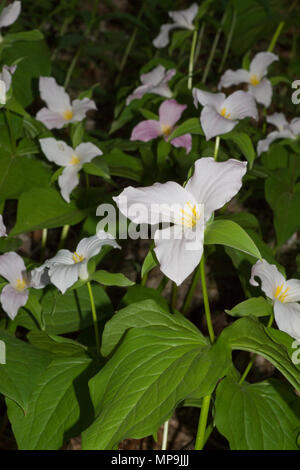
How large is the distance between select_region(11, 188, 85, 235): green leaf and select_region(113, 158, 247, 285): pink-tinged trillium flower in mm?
545

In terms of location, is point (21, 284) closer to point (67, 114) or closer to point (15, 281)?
point (15, 281)

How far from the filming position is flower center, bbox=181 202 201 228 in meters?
0.92

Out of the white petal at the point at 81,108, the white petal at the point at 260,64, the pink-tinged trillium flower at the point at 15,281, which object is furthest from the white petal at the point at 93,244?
the white petal at the point at 260,64

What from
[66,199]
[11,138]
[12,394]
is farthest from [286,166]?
[12,394]

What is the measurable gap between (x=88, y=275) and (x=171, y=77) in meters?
0.90

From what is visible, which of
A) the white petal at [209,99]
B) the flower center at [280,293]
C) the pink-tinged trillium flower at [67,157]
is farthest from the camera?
the pink-tinged trillium flower at [67,157]

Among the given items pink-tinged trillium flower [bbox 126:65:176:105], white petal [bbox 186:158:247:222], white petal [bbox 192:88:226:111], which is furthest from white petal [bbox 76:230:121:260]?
pink-tinged trillium flower [bbox 126:65:176:105]

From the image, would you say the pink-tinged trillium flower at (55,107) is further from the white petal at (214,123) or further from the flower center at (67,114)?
the white petal at (214,123)

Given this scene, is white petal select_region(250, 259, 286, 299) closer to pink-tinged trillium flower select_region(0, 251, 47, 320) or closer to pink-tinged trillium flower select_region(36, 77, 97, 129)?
pink-tinged trillium flower select_region(0, 251, 47, 320)

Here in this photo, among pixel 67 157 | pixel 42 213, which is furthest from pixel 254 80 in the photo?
pixel 42 213

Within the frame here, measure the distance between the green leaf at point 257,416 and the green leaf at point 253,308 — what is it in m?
0.15

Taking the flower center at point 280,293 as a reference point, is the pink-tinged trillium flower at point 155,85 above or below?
above

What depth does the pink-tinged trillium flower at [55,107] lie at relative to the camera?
1.58 metres

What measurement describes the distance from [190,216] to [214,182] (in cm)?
7
